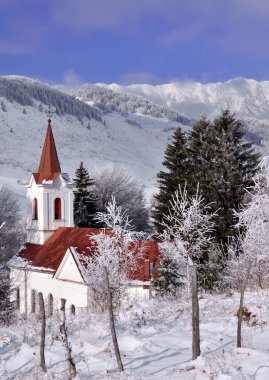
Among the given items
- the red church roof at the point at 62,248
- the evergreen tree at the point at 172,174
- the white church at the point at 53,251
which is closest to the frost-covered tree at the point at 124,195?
the white church at the point at 53,251

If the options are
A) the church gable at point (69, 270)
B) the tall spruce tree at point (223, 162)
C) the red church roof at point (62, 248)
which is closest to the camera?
the church gable at point (69, 270)

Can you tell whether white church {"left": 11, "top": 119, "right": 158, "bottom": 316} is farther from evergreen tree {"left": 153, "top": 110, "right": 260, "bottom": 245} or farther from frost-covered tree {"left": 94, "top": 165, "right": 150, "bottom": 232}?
frost-covered tree {"left": 94, "top": 165, "right": 150, "bottom": 232}

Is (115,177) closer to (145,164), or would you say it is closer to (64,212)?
(64,212)

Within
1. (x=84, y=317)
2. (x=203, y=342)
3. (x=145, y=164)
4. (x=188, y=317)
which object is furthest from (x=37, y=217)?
(x=145, y=164)

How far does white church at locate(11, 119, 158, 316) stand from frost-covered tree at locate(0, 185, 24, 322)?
138 cm

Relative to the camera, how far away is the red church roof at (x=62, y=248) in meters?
31.2

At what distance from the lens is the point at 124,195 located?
7256 cm

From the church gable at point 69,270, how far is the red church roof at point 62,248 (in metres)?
0.89

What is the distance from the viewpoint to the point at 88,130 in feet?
604

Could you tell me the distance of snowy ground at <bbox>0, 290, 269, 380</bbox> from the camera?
345 inches

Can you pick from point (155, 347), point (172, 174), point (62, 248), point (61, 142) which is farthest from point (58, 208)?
point (61, 142)

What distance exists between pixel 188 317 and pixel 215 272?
1241cm

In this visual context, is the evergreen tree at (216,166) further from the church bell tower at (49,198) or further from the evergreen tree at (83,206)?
the evergreen tree at (83,206)

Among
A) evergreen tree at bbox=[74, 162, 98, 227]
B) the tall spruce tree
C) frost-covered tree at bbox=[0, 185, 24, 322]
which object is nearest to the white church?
frost-covered tree at bbox=[0, 185, 24, 322]
